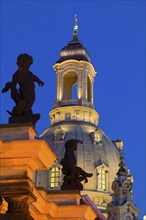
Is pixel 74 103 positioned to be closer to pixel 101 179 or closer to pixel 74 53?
pixel 74 53

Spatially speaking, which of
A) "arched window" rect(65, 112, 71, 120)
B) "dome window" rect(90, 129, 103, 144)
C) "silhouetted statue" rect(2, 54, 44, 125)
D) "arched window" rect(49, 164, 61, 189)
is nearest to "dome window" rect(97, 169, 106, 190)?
"dome window" rect(90, 129, 103, 144)

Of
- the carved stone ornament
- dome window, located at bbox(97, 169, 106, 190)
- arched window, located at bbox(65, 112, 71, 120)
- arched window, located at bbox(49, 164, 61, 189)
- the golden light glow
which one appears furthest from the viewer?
arched window, located at bbox(65, 112, 71, 120)

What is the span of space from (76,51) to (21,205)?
82.8 m

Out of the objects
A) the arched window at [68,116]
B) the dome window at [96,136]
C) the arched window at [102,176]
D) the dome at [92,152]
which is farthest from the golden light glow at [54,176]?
the arched window at [68,116]

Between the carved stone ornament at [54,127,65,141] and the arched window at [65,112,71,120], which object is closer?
the carved stone ornament at [54,127,65,141]

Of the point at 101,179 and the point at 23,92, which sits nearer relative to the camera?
the point at 23,92

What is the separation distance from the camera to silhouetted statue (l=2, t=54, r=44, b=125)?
15188 millimetres

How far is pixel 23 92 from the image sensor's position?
15.6 meters

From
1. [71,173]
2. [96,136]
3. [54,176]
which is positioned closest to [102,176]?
[96,136]

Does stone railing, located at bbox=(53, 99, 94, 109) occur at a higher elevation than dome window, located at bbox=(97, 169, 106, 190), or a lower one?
higher

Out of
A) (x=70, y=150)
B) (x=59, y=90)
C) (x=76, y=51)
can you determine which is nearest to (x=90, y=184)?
Result: (x=59, y=90)

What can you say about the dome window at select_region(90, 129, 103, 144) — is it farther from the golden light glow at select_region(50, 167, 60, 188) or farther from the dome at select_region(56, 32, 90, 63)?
the dome at select_region(56, 32, 90, 63)

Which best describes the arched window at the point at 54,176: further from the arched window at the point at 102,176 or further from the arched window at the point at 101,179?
the arched window at the point at 101,179

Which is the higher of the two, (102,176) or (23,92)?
(102,176)
